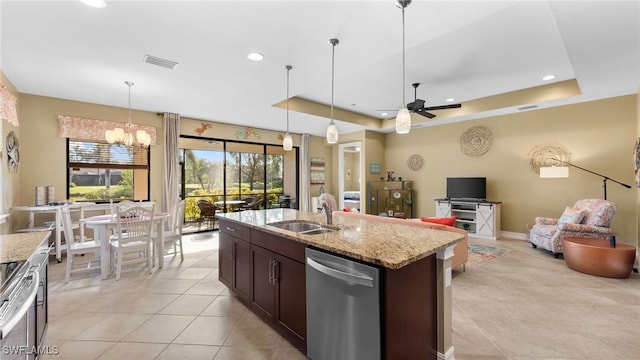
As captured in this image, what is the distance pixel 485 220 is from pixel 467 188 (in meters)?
0.81

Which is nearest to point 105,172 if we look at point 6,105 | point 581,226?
point 6,105

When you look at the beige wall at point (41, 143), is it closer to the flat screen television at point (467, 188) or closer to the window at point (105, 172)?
the window at point (105, 172)

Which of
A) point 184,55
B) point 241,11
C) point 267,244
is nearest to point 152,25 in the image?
point 184,55

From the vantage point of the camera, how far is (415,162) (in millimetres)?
7375

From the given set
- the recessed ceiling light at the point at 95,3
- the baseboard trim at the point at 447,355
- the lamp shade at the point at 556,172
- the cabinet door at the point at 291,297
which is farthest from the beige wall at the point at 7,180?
the lamp shade at the point at 556,172

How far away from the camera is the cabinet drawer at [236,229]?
261 centimetres

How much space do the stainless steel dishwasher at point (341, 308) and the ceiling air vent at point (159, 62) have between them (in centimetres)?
286

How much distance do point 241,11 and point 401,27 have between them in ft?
4.61

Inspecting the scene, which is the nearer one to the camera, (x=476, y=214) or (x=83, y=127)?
(x=83, y=127)

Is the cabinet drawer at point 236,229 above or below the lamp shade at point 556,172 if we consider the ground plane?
below

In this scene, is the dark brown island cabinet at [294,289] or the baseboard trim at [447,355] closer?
the dark brown island cabinet at [294,289]

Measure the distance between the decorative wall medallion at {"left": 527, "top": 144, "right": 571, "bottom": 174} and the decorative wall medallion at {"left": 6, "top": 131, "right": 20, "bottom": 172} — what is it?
8.83 metres

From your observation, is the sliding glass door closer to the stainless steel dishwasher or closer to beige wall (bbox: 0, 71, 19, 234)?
beige wall (bbox: 0, 71, 19, 234)

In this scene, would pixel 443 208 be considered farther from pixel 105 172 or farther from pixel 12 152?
pixel 12 152
